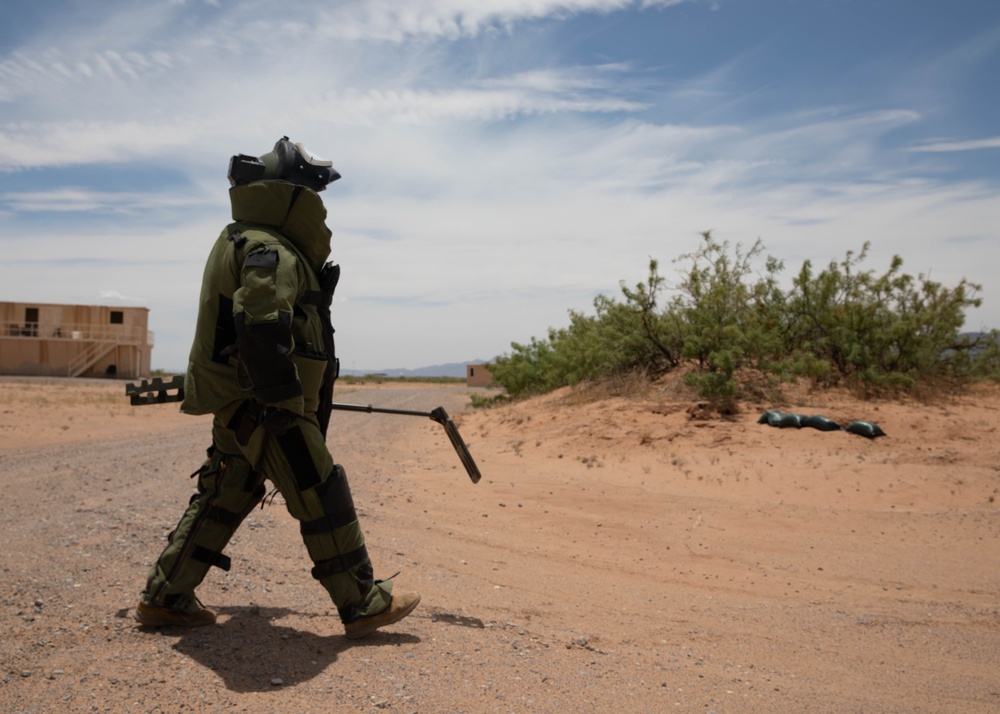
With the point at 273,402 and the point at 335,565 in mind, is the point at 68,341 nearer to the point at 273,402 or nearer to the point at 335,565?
the point at 335,565

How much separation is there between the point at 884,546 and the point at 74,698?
21.5 ft

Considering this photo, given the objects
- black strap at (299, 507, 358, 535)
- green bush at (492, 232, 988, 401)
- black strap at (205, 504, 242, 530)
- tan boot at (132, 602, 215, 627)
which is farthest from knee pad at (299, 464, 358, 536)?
green bush at (492, 232, 988, 401)

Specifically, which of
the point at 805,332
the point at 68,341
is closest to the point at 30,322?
the point at 68,341

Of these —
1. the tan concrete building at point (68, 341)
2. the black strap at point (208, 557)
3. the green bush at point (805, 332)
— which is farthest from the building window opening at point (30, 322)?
the black strap at point (208, 557)

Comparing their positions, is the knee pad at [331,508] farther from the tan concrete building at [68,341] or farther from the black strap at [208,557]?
the tan concrete building at [68,341]

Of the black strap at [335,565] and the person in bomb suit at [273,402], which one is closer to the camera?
the person in bomb suit at [273,402]

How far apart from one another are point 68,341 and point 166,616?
4910cm

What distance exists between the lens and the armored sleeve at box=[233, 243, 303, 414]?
10.8 ft

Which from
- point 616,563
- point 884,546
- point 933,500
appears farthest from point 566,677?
point 933,500

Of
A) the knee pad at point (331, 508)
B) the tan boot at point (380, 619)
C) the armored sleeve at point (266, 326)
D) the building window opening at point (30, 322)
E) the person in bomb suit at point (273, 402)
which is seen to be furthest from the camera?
the building window opening at point (30, 322)

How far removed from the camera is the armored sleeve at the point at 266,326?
328 cm

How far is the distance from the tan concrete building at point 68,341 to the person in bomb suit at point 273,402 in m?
47.4

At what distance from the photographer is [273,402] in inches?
132

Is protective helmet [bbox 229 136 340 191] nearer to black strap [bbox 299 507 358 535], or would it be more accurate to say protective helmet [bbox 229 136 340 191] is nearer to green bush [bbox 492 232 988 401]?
black strap [bbox 299 507 358 535]
